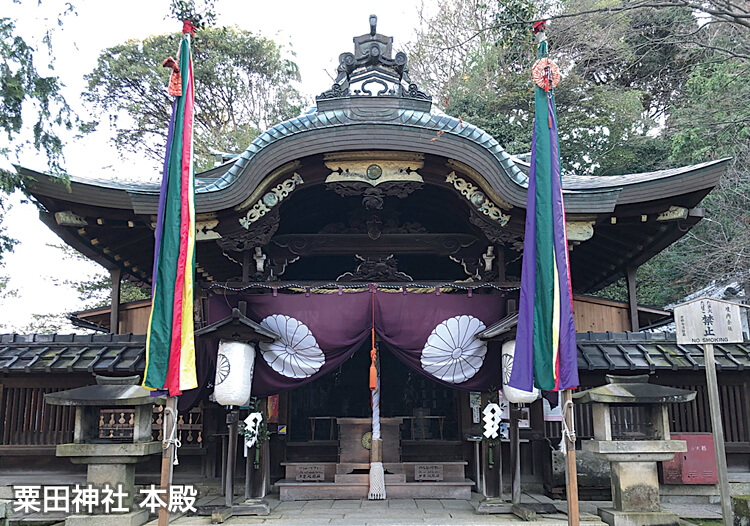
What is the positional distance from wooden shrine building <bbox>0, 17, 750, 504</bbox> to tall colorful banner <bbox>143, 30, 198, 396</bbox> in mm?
1551

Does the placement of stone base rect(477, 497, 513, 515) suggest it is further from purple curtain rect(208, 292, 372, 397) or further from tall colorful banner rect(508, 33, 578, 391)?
purple curtain rect(208, 292, 372, 397)

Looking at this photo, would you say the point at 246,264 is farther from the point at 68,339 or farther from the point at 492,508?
the point at 492,508

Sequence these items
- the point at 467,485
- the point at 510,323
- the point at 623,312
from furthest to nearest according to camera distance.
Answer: the point at 623,312
the point at 467,485
the point at 510,323

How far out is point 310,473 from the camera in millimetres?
8109

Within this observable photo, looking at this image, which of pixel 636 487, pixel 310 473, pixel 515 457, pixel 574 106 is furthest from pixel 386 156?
pixel 574 106

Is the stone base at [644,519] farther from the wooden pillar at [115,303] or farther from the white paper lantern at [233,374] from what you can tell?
the wooden pillar at [115,303]

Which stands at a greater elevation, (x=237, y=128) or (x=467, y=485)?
(x=237, y=128)

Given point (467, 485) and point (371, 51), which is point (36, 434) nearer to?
point (467, 485)

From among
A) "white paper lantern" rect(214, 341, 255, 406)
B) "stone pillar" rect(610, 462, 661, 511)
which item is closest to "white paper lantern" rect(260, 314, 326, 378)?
"white paper lantern" rect(214, 341, 255, 406)

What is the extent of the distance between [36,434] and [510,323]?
6693mm

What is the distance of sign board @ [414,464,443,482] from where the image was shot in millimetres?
8039

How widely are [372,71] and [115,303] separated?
217 inches

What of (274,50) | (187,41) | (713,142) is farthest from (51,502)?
(274,50)

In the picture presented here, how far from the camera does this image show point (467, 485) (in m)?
7.91
